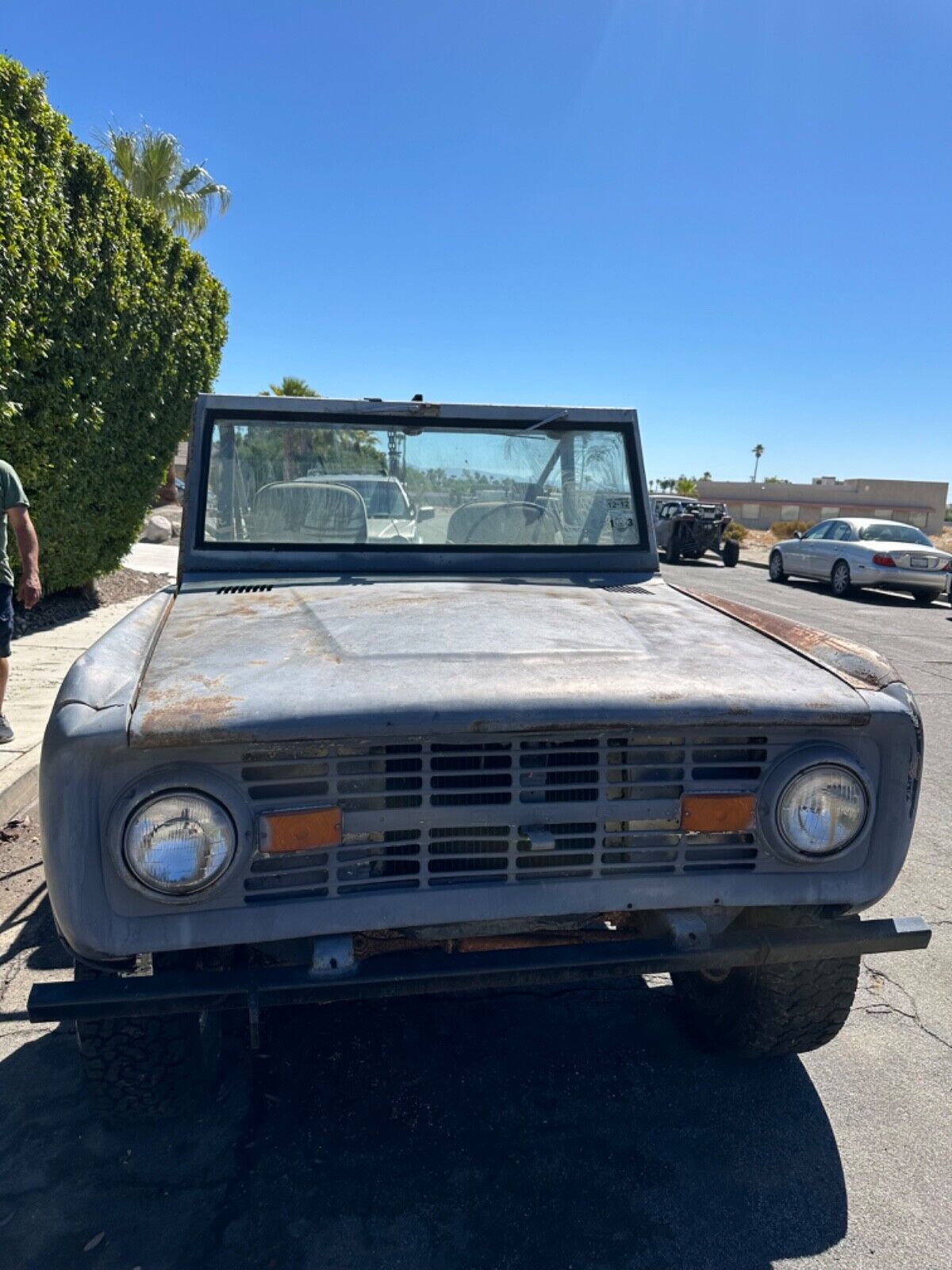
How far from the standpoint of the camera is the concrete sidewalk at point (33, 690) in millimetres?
4391

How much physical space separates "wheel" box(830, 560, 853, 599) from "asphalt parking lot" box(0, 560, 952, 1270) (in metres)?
13.9

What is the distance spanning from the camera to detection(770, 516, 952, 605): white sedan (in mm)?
14969

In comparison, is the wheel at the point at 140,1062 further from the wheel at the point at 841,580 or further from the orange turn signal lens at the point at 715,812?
the wheel at the point at 841,580

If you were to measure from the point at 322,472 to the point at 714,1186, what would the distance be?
110 inches

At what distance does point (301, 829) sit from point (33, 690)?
193 inches

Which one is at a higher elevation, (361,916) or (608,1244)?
(361,916)

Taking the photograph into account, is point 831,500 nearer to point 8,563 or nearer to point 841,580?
point 841,580

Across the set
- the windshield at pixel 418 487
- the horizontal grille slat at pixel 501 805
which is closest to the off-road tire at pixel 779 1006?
the horizontal grille slat at pixel 501 805

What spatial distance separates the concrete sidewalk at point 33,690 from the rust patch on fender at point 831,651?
9.20 ft

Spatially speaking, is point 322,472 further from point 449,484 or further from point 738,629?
point 738,629

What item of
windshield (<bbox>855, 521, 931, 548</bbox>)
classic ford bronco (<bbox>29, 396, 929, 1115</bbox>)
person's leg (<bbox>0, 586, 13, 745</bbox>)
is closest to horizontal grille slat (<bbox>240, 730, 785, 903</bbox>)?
classic ford bronco (<bbox>29, 396, 929, 1115</bbox>)

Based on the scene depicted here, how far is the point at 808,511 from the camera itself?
54.7 m

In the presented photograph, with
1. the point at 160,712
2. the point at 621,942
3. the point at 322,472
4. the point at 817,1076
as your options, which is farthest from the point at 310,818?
the point at 322,472

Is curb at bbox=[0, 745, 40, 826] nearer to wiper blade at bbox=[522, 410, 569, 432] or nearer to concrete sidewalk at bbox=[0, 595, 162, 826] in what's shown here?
concrete sidewalk at bbox=[0, 595, 162, 826]
